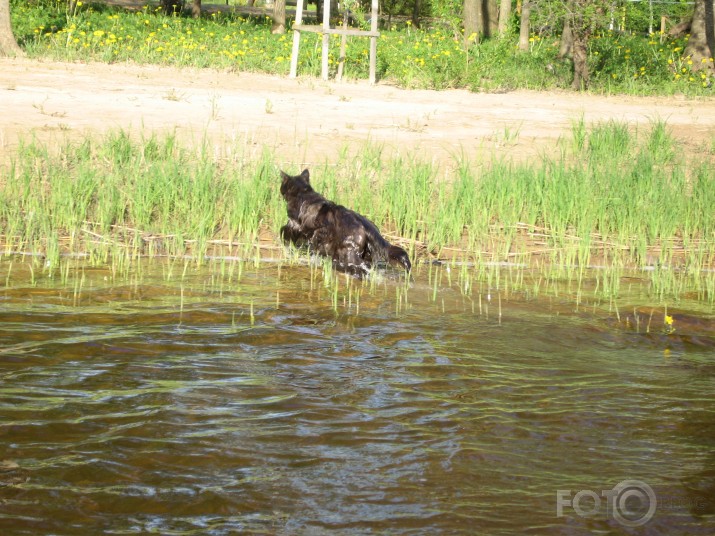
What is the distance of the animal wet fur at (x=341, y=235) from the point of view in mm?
7699

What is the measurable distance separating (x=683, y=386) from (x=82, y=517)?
3.45 meters

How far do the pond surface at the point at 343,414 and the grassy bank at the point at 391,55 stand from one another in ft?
33.8

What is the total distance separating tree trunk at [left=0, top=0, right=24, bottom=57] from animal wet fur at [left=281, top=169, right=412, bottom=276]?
10341 millimetres

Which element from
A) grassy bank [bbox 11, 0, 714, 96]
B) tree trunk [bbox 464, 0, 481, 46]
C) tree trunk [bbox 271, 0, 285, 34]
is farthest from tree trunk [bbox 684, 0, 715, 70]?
tree trunk [bbox 271, 0, 285, 34]

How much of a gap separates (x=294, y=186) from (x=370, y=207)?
47.3 inches

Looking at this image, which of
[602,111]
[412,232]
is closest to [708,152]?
[602,111]

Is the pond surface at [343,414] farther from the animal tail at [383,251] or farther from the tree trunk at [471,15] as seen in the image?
the tree trunk at [471,15]

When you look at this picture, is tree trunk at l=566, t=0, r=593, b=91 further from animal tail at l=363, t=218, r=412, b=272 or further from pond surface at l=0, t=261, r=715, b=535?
pond surface at l=0, t=261, r=715, b=535

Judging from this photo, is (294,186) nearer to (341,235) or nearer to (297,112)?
(341,235)

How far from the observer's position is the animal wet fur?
770cm

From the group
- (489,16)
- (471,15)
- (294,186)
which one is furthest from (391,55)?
(489,16)

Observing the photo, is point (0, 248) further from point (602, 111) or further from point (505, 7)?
point (505, 7)

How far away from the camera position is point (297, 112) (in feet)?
41.5

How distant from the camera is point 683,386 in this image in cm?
540
